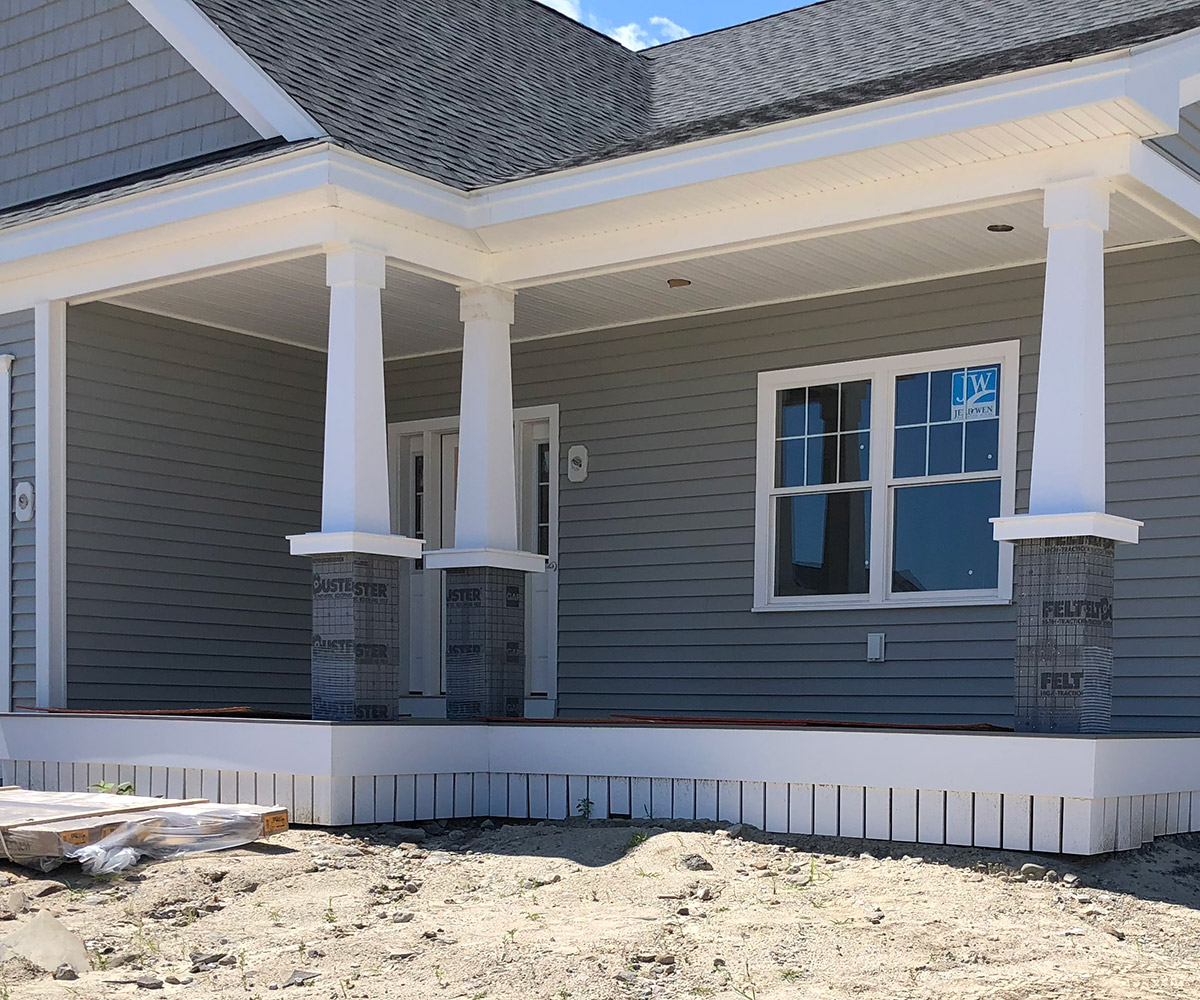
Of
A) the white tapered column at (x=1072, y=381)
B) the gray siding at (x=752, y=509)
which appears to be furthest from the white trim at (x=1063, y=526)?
the gray siding at (x=752, y=509)

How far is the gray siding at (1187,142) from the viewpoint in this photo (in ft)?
27.7

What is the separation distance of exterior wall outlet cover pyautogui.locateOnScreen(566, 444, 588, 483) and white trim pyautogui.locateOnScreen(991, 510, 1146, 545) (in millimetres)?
4391

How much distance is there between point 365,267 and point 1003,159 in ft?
11.1

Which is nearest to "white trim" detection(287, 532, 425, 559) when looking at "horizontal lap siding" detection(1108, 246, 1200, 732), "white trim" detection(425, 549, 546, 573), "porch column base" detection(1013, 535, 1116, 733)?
"white trim" detection(425, 549, 546, 573)

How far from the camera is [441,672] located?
12.4 meters

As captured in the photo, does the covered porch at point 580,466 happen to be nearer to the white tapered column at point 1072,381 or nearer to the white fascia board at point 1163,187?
the white fascia board at point 1163,187

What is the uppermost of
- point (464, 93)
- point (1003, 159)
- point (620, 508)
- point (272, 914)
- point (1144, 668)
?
point (464, 93)

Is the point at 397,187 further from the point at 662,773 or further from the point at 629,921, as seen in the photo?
the point at 629,921

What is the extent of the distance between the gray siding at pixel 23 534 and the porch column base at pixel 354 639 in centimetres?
267

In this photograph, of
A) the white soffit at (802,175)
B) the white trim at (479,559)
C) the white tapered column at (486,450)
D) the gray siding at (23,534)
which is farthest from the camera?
the gray siding at (23,534)

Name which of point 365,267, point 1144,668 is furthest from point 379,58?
point 1144,668

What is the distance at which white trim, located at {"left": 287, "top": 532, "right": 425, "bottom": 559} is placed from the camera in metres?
8.68

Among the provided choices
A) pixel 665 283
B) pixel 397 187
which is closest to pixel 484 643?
pixel 665 283

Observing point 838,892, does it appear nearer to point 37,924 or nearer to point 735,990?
point 735,990
